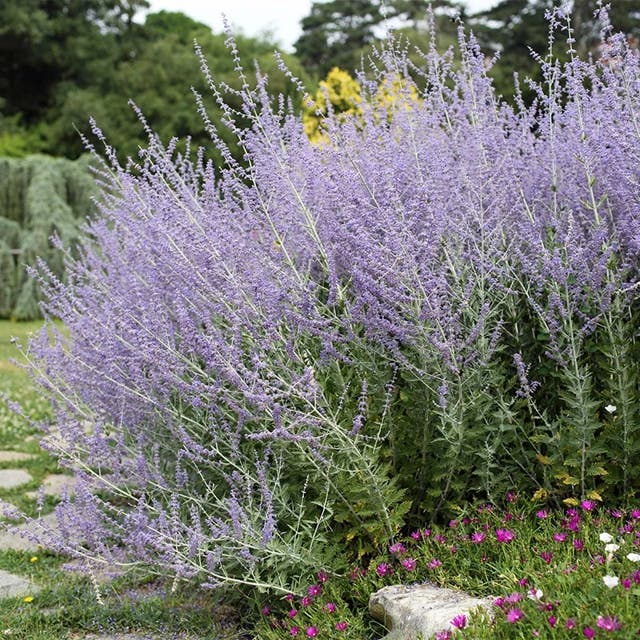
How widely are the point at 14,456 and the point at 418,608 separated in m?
5.12

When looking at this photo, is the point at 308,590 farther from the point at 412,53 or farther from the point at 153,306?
the point at 412,53

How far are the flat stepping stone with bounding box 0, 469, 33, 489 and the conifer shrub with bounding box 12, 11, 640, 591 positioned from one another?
246 centimetres

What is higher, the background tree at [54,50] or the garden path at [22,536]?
the background tree at [54,50]

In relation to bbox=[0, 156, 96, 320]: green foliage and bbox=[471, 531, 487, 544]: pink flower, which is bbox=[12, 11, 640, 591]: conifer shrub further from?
bbox=[0, 156, 96, 320]: green foliage

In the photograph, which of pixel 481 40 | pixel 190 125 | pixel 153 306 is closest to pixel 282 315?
pixel 153 306

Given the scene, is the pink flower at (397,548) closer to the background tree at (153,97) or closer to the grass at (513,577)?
the grass at (513,577)

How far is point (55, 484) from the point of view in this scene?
638 centimetres

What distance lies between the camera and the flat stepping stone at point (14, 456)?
22.8ft

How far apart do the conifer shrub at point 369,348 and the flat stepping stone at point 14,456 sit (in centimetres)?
312

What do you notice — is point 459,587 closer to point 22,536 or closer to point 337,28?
point 22,536

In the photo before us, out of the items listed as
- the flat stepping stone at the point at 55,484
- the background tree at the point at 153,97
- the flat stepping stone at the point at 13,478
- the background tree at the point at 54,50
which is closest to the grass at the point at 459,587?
the flat stepping stone at the point at 55,484

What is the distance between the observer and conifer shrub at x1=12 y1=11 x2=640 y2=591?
3.24 meters

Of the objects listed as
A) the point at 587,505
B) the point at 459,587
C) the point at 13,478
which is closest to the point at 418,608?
the point at 459,587

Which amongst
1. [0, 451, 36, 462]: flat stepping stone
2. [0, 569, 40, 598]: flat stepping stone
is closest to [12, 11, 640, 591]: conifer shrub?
[0, 569, 40, 598]: flat stepping stone
